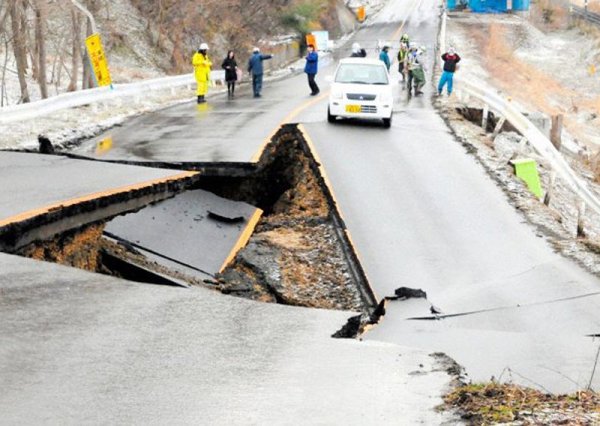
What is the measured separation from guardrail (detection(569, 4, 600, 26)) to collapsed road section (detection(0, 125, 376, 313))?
190ft

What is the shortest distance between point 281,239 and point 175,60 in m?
36.9

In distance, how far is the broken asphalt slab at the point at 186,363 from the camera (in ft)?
19.1

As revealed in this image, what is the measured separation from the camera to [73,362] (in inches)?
259

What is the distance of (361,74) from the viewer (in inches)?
893

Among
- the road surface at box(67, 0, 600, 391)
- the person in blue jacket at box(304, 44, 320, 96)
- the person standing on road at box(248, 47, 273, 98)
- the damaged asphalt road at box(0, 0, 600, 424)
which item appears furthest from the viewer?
the person standing on road at box(248, 47, 273, 98)

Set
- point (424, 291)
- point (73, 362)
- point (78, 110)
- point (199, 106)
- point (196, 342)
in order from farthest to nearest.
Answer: point (199, 106)
point (78, 110)
point (424, 291)
point (196, 342)
point (73, 362)

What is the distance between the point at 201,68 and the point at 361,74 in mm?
5941

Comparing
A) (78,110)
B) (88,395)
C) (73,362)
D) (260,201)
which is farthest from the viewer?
(78,110)

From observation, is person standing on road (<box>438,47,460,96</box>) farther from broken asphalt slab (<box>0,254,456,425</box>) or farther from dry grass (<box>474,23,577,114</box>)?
broken asphalt slab (<box>0,254,456,425</box>)

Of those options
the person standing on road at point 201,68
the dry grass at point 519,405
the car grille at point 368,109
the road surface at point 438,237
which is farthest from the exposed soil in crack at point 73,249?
the person standing on road at point 201,68

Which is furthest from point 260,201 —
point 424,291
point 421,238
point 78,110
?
point 78,110

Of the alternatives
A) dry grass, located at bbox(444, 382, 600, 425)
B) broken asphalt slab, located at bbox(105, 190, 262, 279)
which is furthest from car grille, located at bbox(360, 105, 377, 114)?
dry grass, located at bbox(444, 382, 600, 425)

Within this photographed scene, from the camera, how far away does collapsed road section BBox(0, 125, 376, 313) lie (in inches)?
425

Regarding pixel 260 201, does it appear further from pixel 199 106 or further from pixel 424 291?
pixel 199 106
